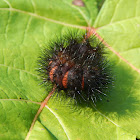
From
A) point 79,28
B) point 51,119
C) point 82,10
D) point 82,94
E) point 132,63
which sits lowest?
point 51,119

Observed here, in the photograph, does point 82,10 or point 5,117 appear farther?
point 82,10

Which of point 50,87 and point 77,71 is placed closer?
point 77,71

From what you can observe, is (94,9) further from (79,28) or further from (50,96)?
(50,96)

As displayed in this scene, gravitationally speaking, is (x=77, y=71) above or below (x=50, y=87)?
above

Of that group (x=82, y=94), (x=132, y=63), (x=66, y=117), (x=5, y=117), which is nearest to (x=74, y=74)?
(x=82, y=94)
